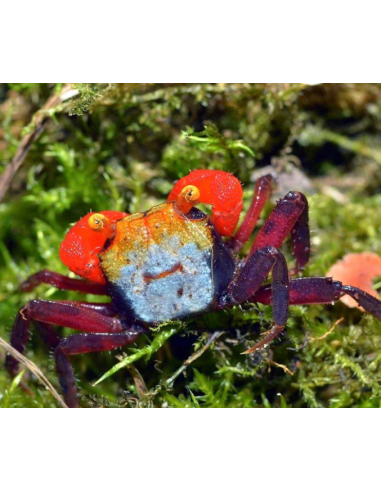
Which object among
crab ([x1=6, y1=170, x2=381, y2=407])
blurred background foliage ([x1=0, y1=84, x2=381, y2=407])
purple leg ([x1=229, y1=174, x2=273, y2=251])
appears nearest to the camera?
crab ([x1=6, y1=170, x2=381, y2=407])

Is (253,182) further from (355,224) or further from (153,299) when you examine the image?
(153,299)

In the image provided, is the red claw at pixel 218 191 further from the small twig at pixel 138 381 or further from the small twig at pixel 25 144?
the small twig at pixel 25 144

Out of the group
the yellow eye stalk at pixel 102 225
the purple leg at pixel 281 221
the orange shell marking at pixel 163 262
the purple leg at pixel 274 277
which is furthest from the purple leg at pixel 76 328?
the purple leg at pixel 281 221

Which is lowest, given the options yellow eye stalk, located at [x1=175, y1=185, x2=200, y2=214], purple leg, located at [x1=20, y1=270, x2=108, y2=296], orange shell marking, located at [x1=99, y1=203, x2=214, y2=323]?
purple leg, located at [x1=20, y1=270, x2=108, y2=296]

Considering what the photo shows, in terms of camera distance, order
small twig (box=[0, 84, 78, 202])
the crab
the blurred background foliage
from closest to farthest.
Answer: the crab → the blurred background foliage → small twig (box=[0, 84, 78, 202])

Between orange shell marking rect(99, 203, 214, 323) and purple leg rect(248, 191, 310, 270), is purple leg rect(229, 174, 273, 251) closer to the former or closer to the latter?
purple leg rect(248, 191, 310, 270)

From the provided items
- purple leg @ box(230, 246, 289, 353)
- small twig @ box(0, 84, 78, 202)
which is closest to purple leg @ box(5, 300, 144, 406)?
purple leg @ box(230, 246, 289, 353)

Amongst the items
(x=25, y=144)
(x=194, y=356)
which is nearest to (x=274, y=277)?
(x=194, y=356)
